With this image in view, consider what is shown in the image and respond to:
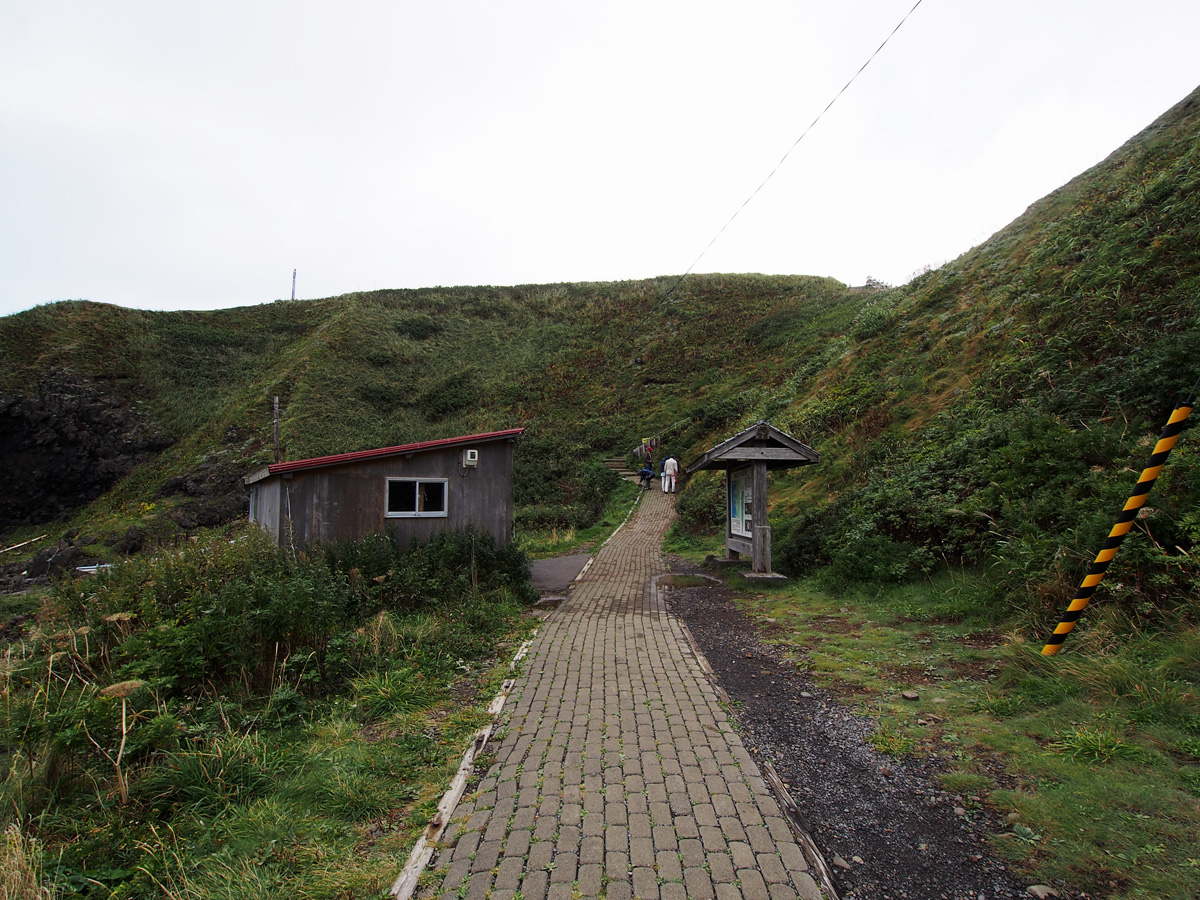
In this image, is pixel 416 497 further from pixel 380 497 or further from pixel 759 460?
pixel 759 460

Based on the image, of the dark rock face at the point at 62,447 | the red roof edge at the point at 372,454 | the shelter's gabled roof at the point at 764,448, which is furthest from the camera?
the dark rock face at the point at 62,447

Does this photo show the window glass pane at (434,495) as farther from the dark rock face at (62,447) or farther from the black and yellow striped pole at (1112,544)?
the dark rock face at (62,447)

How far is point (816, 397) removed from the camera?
19.9m

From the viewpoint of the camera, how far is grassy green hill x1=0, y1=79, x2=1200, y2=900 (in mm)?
6176

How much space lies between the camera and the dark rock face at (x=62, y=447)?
28.9 m

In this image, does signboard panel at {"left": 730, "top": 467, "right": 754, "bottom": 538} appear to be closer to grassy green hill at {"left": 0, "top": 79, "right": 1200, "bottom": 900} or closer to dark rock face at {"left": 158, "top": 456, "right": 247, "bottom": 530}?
grassy green hill at {"left": 0, "top": 79, "right": 1200, "bottom": 900}

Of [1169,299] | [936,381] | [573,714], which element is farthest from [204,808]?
[936,381]

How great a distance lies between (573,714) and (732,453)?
703 centimetres

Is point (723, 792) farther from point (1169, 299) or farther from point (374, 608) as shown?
point (1169, 299)

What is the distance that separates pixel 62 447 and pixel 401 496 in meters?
32.3

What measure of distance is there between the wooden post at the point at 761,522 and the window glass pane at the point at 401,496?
21.4 ft

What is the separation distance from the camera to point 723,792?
363 centimetres

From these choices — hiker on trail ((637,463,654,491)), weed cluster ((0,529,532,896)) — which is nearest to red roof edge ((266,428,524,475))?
weed cluster ((0,529,532,896))

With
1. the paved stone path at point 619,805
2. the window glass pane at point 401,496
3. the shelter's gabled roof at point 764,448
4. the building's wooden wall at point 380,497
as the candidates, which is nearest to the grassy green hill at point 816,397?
the shelter's gabled roof at point 764,448
